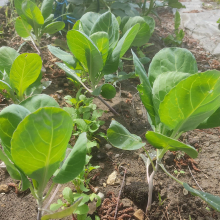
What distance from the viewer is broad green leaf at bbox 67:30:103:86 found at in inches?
45.4

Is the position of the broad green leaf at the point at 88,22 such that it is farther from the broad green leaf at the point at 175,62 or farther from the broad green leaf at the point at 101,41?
the broad green leaf at the point at 175,62

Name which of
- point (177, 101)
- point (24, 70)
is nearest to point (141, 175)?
point (177, 101)

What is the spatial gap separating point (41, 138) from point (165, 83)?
1.73 feet

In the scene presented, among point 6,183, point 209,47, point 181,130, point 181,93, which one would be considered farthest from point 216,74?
point 209,47

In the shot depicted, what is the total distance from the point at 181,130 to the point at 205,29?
339 centimetres

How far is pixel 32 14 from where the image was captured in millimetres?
1683

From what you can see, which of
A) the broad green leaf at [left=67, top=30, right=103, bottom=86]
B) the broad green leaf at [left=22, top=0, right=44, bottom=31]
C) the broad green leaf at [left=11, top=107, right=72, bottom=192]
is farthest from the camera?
the broad green leaf at [left=22, top=0, right=44, bottom=31]

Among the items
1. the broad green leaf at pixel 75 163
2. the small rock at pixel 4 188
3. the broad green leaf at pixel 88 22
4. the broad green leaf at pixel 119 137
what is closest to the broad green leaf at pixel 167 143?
the broad green leaf at pixel 119 137

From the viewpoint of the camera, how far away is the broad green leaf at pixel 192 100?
671 mm

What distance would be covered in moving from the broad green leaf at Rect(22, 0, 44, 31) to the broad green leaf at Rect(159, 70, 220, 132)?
4.70 ft

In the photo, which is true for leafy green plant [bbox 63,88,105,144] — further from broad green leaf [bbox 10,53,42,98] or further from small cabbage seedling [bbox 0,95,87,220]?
small cabbage seedling [bbox 0,95,87,220]

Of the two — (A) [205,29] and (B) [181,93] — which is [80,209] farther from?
(A) [205,29]

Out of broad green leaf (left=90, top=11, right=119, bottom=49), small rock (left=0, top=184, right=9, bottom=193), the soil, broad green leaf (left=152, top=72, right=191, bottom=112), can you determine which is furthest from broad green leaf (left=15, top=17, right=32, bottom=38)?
broad green leaf (left=152, top=72, right=191, bottom=112)

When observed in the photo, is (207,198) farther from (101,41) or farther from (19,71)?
(19,71)
